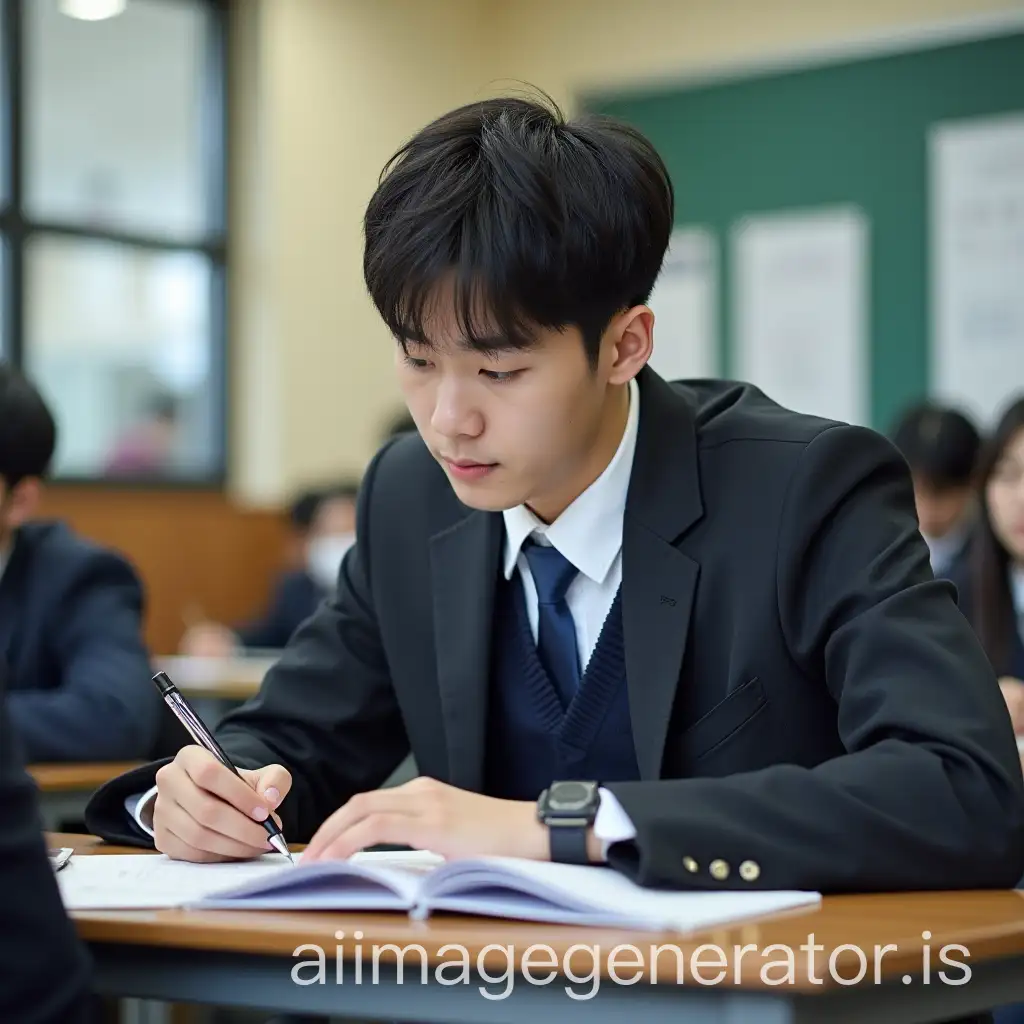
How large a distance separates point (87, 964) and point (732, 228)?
584 cm

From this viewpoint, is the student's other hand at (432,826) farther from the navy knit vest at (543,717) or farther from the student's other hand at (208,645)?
the student's other hand at (208,645)

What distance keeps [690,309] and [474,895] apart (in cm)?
571

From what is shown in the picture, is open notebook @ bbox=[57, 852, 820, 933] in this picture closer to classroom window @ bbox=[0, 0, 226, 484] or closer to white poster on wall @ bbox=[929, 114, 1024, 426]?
white poster on wall @ bbox=[929, 114, 1024, 426]

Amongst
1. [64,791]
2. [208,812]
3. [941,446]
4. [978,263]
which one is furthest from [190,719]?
[978,263]

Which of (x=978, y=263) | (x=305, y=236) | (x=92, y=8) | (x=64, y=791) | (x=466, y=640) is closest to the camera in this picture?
(x=466, y=640)

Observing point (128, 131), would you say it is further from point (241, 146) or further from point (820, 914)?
point (820, 914)

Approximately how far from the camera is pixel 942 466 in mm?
4602

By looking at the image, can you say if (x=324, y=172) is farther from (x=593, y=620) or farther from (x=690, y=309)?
(x=593, y=620)

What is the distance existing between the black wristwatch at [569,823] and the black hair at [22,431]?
6.29 feet

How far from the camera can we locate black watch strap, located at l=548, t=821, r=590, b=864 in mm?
1313

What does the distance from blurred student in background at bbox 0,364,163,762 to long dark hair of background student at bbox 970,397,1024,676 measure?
1.50m

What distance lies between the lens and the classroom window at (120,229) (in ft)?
20.9

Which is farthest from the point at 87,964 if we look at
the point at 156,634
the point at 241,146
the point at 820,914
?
the point at 241,146

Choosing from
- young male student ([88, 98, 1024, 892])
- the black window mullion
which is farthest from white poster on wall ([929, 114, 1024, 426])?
young male student ([88, 98, 1024, 892])
